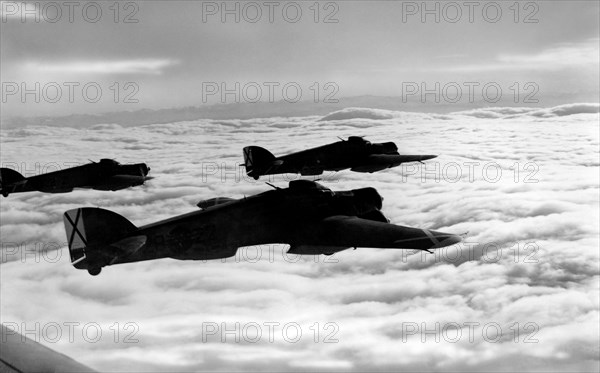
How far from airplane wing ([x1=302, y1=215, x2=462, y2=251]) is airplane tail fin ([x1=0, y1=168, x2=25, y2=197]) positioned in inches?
970

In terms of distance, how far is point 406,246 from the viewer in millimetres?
19859

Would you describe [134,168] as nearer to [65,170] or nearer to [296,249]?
[65,170]

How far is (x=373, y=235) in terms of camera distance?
803 inches

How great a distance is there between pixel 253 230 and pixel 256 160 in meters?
17.6

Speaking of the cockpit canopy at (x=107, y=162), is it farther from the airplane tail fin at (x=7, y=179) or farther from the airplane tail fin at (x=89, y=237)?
the airplane tail fin at (x=89, y=237)

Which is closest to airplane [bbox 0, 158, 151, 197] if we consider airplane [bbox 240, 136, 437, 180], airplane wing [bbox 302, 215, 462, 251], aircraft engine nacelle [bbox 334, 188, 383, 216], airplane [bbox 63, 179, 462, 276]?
airplane [bbox 240, 136, 437, 180]

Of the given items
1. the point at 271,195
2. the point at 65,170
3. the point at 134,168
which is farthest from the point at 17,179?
the point at 271,195

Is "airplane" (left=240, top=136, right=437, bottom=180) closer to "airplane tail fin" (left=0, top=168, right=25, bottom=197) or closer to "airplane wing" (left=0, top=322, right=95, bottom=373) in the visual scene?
"airplane tail fin" (left=0, top=168, right=25, bottom=197)

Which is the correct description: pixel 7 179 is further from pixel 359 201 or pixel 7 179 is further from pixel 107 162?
pixel 359 201

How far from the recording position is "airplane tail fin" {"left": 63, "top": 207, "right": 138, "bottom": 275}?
17.7 m

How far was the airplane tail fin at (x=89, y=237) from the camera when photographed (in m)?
17.7

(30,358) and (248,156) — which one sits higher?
(248,156)

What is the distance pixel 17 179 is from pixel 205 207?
20.2 m

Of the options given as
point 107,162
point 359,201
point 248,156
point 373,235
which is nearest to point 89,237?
point 373,235
